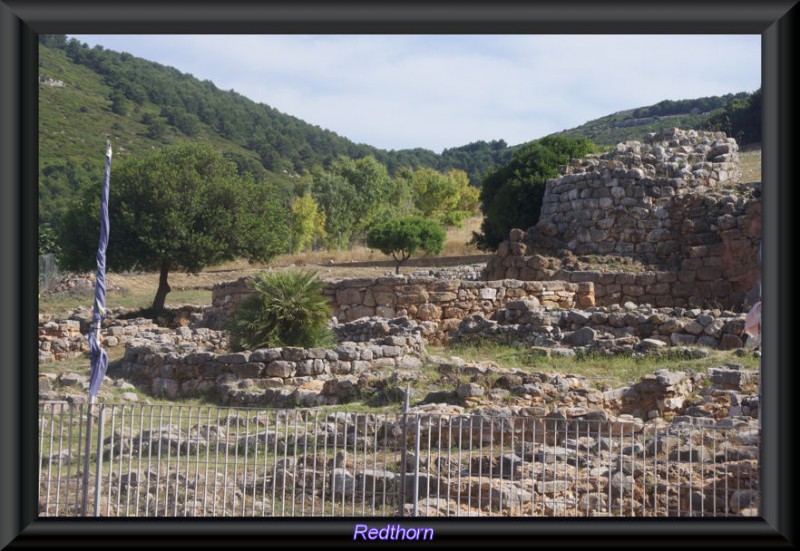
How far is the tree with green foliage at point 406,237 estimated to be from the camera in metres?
39.0

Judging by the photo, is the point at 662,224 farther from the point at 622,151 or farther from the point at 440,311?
the point at 440,311

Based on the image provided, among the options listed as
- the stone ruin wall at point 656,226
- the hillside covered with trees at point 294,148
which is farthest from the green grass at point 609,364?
the hillside covered with trees at point 294,148

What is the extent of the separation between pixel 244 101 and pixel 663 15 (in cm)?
8489

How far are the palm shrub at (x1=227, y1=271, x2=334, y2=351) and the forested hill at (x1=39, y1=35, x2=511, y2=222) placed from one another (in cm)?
3523

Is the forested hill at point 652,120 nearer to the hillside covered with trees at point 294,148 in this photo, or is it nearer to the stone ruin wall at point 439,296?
the hillside covered with trees at point 294,148

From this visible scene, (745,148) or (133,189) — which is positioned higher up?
(745,148)

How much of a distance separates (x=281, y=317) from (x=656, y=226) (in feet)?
37.3

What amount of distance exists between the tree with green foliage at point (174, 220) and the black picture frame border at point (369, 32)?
23895 mm

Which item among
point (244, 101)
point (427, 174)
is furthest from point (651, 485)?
point (244, 101)

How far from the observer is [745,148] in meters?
38.1

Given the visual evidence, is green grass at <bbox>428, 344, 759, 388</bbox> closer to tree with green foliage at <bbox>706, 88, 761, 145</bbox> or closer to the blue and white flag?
the blue and white flag

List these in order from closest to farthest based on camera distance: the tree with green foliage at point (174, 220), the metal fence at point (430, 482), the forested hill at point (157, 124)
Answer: the metal fence at point (430, 482) < the tree with green foliage at point (174, 220) < the forested hill at point (157, 124)

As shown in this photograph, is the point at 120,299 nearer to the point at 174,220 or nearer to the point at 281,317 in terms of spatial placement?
the point at 174,220
